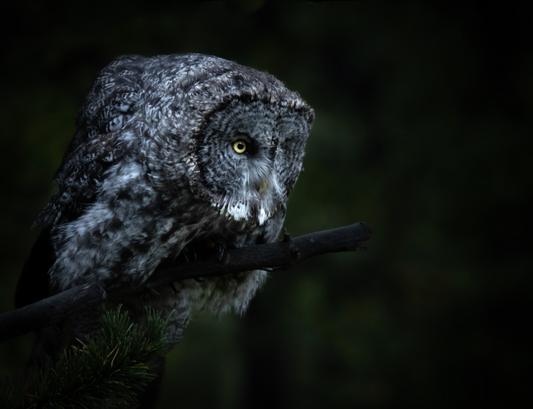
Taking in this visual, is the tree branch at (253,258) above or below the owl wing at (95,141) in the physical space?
below

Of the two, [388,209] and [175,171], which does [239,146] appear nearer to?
[175,171]

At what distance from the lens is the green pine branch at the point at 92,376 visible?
0.86m

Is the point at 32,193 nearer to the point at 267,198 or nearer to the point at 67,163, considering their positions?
the point at 67,163

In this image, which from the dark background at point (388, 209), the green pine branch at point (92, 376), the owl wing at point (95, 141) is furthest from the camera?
the dark background at point (388, 209)

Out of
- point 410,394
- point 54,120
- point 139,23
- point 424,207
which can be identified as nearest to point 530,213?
point 424,207

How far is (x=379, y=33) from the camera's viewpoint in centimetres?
258

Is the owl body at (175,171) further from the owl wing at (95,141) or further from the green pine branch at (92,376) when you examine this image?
the green pine branch at (92,376)

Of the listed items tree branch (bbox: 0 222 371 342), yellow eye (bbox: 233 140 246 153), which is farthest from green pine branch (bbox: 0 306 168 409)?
yellow eye (bbox: 233 140 246 153)

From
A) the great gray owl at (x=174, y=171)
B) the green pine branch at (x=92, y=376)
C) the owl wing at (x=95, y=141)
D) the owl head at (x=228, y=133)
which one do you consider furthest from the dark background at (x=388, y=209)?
the green pine branch at (x=92, y=376)

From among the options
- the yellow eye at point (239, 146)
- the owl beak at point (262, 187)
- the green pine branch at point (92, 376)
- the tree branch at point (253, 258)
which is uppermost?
the yellow eye at point (239, 146)

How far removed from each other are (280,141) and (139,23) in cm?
141

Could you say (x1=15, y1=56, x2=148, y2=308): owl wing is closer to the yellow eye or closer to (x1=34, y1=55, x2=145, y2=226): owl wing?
(x1=34, y1=55, x2=145, y2=226): owl wing

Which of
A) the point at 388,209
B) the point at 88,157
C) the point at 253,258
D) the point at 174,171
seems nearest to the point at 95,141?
the point at 88,157

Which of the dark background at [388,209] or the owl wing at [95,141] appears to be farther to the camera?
the dark background at [388,209]
